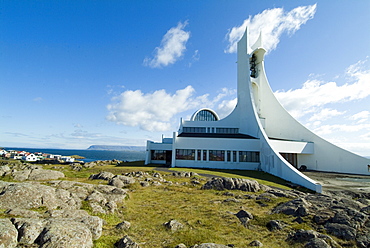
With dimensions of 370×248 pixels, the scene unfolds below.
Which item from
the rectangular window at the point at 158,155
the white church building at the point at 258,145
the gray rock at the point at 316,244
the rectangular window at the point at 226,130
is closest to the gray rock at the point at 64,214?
the gray rock at the point at 316,244

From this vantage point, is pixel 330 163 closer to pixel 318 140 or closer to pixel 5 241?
pixel 318 140

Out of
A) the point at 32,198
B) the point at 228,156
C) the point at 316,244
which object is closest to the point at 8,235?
the point at 32,198

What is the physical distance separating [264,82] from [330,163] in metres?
19.4

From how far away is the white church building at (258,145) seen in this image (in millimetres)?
27819

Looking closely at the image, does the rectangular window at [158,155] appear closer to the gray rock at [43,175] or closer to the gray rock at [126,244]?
the gray rock at [43,175]

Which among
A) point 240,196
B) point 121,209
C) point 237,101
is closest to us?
point 121,209

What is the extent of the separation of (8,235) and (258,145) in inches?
1225

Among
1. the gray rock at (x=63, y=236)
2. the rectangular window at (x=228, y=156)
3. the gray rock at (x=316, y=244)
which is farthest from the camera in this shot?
the rectangular window at (x=228, y=156)

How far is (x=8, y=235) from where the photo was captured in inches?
180

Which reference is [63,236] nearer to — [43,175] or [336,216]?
[336,216]

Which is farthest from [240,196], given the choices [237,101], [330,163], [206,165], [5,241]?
[237,101]

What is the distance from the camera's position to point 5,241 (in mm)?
4449

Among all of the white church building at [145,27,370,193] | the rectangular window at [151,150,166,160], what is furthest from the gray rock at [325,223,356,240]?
the rectangular window at [151,150,166,160]

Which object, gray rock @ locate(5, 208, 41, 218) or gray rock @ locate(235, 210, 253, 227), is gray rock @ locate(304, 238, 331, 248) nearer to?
gray rock @ locate(235, 210, 253, 227)
